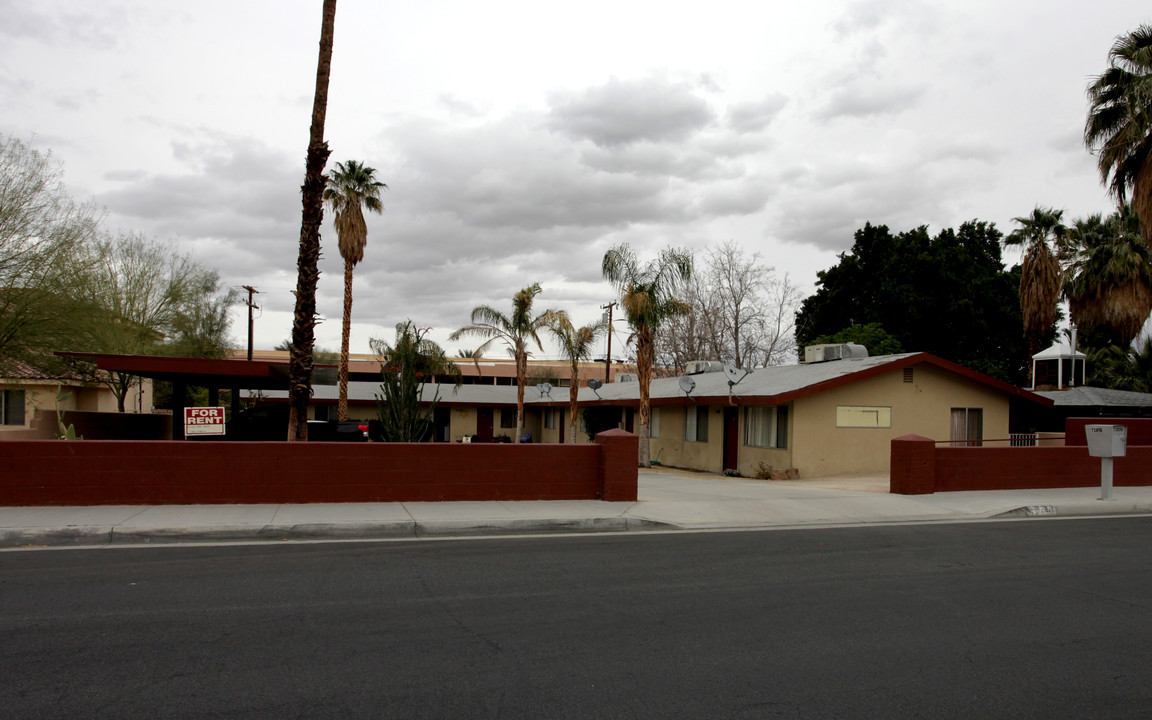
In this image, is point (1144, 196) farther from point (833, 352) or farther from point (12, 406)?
point (12, 406)

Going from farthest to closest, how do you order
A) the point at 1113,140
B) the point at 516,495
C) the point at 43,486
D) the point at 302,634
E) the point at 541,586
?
the point at 1113,140 < the point at 516,495 < the point at 43,486 < the point at 541,586 < the point at 302,634

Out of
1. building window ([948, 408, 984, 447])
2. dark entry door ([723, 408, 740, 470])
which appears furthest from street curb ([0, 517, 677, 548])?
building window ([948, 408, 984, 447])

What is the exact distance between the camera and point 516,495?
13.6 metres

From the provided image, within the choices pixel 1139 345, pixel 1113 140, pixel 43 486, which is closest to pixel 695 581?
pixel 43 486

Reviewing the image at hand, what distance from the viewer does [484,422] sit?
42000mm

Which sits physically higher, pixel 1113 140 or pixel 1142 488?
pixel 1113 140

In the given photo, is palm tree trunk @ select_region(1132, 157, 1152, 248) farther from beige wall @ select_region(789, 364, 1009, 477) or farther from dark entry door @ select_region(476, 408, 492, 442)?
dark entry door @ select_region(476, 408, 492, 442)

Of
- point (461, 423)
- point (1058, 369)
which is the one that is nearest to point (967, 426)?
point (1058, 369)

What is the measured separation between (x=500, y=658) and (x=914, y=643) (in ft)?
10.1

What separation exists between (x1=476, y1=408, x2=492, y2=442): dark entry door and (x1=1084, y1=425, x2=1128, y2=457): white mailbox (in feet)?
96.8

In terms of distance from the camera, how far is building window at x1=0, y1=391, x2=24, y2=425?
31828mm

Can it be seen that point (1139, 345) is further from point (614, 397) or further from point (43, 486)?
point (43, 486)

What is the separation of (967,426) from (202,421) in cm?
2098

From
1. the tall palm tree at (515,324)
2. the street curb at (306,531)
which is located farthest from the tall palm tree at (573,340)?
the street curb at (306,531)
